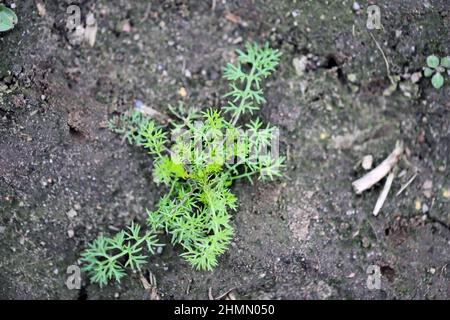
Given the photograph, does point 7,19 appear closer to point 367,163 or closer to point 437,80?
point 367,163

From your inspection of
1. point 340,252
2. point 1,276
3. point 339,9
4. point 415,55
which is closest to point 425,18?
point 415,55

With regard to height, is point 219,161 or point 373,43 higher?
point 373,43

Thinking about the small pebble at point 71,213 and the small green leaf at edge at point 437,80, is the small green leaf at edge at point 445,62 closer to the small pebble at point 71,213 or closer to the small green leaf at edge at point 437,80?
the small green leaf at edge at point 437,80

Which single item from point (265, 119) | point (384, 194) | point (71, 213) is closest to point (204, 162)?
point (265, 119)

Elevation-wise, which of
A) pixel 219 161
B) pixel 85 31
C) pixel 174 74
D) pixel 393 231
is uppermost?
pixel 85 31

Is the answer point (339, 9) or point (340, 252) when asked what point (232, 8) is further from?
point (340, 252)

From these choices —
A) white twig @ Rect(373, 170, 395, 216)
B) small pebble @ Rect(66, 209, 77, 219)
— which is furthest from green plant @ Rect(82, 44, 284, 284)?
white twig @ Rect(373, 170, 395, 216)
